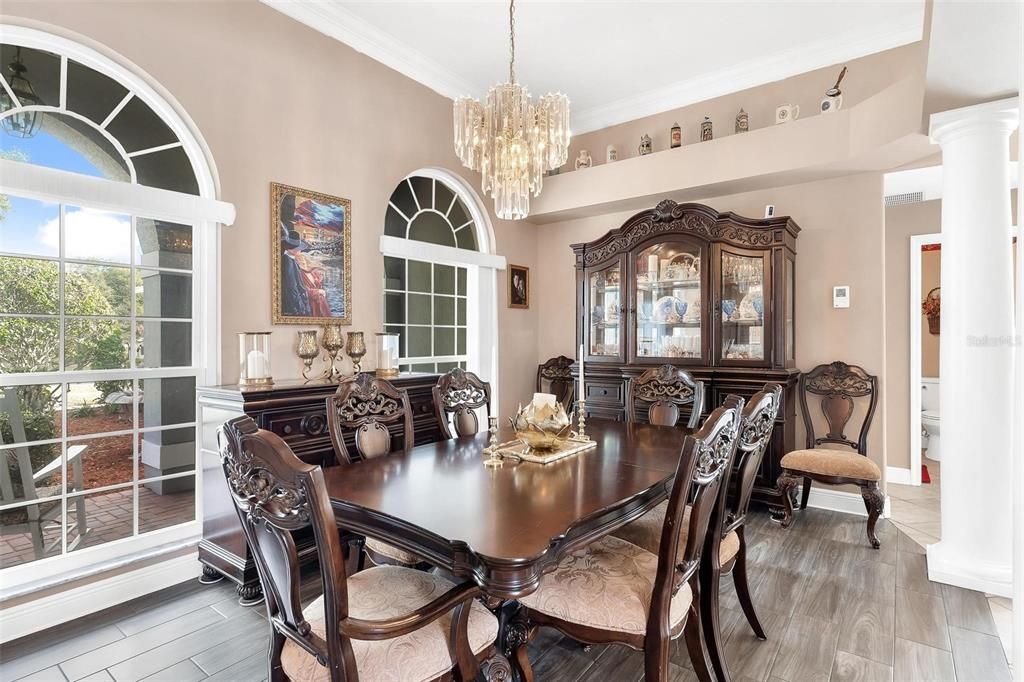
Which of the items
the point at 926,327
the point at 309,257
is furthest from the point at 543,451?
the point at 926,327

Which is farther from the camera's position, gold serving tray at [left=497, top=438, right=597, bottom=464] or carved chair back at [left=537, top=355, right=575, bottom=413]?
carved chair back at [left=537, top=355, right=575, bottom=413]

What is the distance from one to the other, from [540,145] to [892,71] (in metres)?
2.77

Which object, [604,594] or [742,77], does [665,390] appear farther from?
[742,77]

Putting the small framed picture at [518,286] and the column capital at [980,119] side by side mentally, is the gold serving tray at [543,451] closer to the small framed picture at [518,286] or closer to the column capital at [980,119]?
the column capital at [980,119]

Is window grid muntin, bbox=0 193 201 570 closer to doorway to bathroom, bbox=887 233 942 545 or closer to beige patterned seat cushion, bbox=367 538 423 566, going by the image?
beige patterned seat cushion, bbox=367 538 423 566

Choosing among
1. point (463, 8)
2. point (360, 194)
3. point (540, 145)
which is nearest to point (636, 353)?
point (540, 145)

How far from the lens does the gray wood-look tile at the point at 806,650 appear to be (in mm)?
1942

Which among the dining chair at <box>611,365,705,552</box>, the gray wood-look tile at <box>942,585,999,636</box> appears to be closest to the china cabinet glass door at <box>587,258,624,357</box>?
the dining chair at <box>611,365,705,552</box>

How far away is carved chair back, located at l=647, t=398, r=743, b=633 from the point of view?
141cm

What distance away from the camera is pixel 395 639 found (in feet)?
4.31

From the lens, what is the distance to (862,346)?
3.73m

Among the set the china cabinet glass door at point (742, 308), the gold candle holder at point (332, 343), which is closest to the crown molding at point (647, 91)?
the china cabinet glass door at point (742, 308)

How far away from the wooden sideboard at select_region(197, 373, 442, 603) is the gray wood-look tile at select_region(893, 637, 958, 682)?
2.56 m

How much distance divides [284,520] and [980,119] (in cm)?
357
